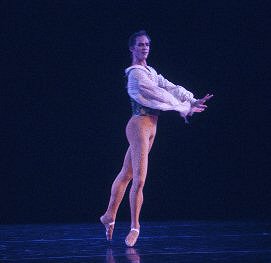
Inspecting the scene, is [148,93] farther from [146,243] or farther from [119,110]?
[119,110]

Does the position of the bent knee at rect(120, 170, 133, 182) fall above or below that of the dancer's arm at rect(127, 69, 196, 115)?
below

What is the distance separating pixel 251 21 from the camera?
5.98m

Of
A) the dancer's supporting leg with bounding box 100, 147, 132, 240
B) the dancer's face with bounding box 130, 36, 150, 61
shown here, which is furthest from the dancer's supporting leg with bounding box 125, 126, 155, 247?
the dancer's face with bounding box 130, 36, 150, 61

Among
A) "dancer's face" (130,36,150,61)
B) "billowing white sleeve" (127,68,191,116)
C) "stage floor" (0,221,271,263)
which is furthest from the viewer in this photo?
"dancer's face" (130,36,150,61)

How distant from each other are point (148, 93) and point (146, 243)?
3.03 feet

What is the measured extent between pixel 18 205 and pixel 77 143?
2.45ft

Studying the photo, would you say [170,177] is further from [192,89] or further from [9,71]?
[9,71]

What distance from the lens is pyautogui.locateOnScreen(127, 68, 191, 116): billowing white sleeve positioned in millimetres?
3826

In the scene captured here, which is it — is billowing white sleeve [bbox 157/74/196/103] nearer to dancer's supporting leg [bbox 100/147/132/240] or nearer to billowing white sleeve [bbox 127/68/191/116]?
billowing white sleeve [bbox 127/68/191/116]

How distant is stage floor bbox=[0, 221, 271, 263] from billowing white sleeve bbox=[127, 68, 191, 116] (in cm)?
84

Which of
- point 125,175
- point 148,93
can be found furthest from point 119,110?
point 148,93

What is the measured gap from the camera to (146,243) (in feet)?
13.0

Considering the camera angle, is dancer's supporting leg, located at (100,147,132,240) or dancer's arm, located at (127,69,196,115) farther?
dancer's supporting leg, located at (100,147,132,240)

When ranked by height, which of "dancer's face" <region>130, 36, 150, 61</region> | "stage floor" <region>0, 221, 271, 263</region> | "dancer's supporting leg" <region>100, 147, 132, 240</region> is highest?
"dancer's face" <region>130, 36, 150, 61</region>
